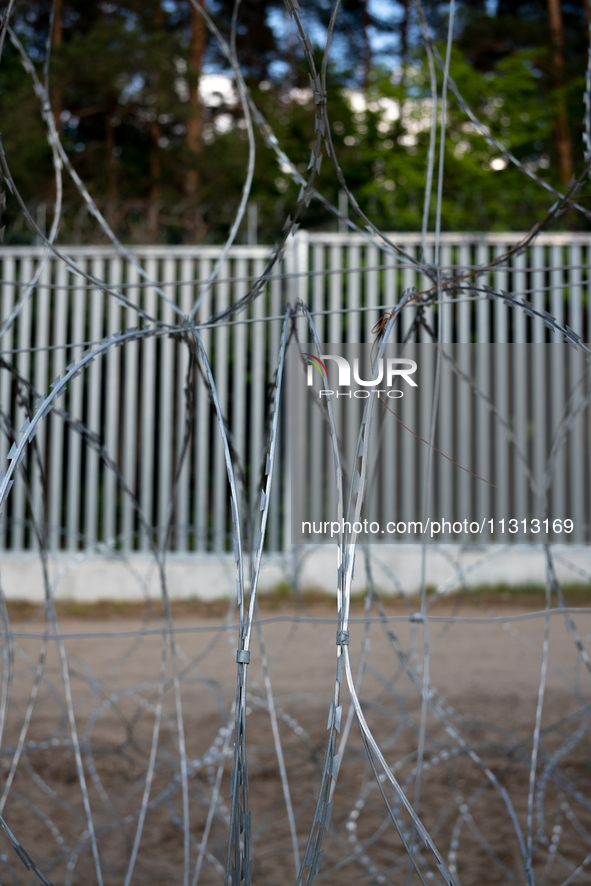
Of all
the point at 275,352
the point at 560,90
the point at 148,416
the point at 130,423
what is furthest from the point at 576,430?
the point at 560,90

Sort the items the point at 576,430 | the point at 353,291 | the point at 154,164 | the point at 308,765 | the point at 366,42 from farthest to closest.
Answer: the point at 366,42
the point at 154,164
the point at 353,291
the point at 576,430
the point at 308,765

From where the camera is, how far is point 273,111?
9.15m

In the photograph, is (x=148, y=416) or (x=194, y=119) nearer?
(x=148, y=416)

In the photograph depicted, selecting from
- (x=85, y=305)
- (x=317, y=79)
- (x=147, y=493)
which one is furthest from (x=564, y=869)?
(x=85, y=305)

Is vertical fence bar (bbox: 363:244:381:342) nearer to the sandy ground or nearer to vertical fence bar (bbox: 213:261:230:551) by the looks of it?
vertical fence bar (bbox: 213:261:230:551)

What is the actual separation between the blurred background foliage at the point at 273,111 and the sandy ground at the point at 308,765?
4.65 m

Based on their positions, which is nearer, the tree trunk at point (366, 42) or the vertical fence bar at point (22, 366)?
the vertical fence bar at point (22, 366)

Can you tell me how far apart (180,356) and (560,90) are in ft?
23.8

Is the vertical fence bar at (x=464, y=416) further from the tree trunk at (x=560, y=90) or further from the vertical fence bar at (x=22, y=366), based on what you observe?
the tree trunk at (x=560, y=90)

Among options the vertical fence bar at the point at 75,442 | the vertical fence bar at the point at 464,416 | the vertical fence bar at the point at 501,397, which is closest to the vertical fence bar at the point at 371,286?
the vertical fence bar at the point at 464,416

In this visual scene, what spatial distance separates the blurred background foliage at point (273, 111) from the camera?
795 centimetres

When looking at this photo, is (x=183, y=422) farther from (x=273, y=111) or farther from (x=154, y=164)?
(x=273, y=111)

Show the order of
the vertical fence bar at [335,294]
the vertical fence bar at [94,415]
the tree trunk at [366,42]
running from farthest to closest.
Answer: the tree trunk at [366,42] → the vertical fence bar at [335,294] → the vertical fence bar at [94,415]

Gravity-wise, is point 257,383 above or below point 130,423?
above
